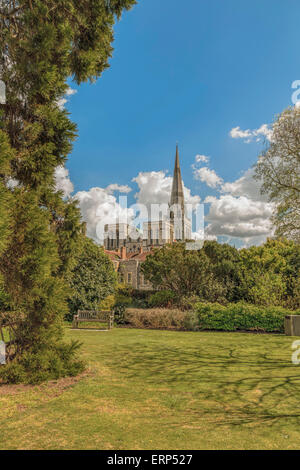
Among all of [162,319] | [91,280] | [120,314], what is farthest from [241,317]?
[91,280]

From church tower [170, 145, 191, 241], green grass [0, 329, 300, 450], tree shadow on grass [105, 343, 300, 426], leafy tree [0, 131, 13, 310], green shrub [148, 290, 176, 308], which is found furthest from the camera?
church tower [170, 145, 191, 241]

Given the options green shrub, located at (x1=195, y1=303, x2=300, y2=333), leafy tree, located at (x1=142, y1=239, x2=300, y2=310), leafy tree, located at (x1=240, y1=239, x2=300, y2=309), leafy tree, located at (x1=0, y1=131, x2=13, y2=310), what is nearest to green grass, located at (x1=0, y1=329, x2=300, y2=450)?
leafy tree, located at (x1=0, y1=131, x2=13, y2=310)

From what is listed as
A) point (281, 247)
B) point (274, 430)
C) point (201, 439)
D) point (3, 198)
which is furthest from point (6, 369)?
point (281, 247)

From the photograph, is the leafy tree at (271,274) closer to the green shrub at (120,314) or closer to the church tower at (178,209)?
the green shrub at (120,314)

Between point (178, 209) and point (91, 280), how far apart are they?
14329cm

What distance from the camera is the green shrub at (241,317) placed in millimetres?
16062

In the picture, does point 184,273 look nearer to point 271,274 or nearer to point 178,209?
point 271,274

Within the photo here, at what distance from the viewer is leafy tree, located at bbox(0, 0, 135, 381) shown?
6.22m

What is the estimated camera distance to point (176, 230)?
170 meters

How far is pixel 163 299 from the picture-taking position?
21750 millimetres

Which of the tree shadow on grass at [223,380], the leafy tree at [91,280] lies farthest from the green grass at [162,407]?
the leafy tree at [91,280]

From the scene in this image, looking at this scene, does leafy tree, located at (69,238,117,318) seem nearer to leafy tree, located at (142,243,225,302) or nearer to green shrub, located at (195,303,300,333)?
leafy tree, located at (142,243,225,302)

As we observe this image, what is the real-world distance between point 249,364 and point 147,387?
348 cm

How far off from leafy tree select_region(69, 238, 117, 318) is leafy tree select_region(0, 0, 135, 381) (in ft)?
48.8
